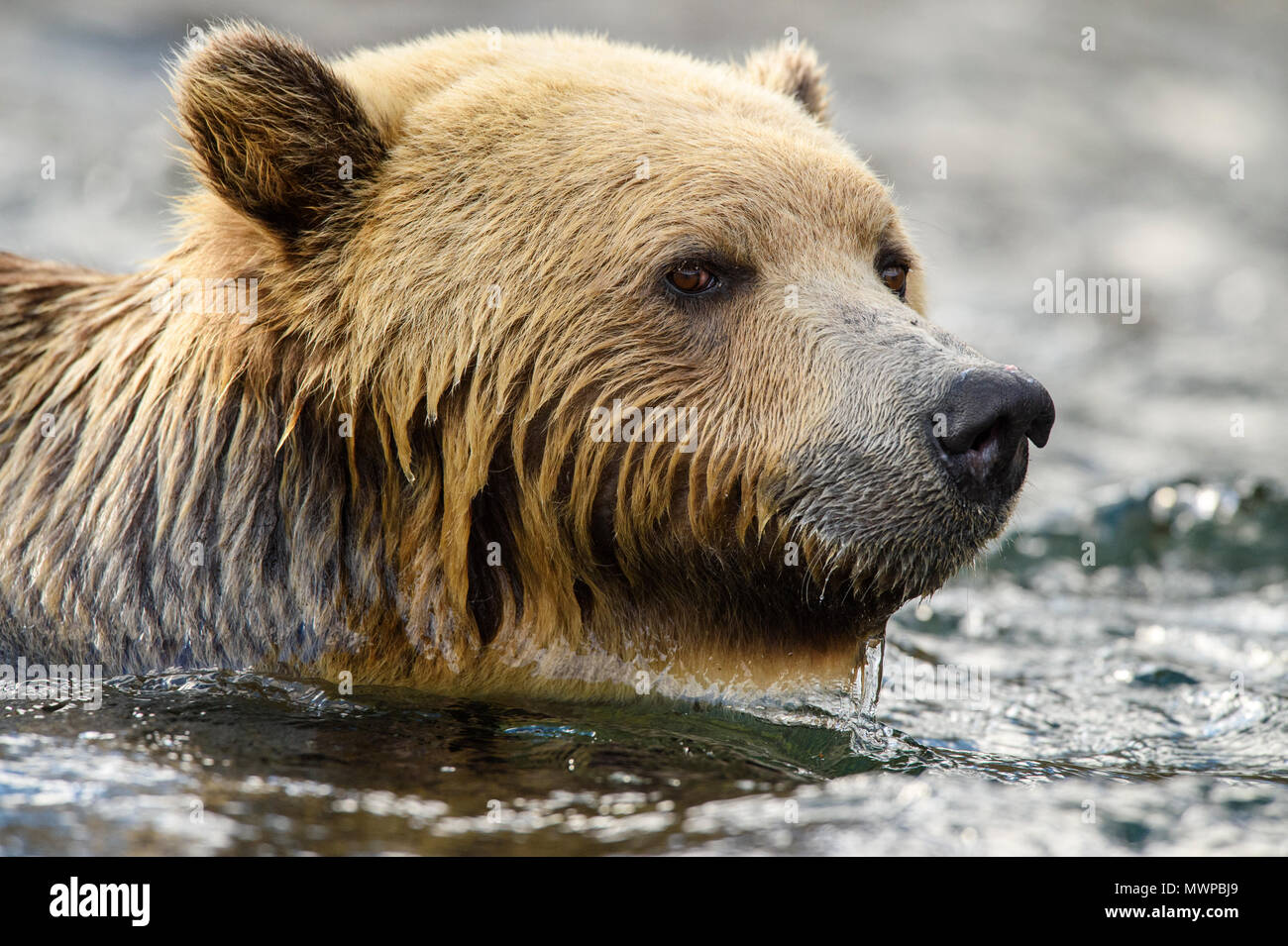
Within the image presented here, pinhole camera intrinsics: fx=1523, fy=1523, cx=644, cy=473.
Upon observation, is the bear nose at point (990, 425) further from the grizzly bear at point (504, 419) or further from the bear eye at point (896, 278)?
the bear eye at point (896, 278)

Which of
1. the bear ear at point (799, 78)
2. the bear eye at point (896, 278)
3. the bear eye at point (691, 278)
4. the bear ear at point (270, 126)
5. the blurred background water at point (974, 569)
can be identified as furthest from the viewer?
the bear ear at point (799, 78)

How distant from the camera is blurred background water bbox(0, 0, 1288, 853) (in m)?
4.66

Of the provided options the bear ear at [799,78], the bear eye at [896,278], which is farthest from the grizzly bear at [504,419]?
the bear ear at [799,78]

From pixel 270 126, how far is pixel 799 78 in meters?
2.66

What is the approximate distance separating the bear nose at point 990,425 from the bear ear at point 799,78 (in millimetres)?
2414

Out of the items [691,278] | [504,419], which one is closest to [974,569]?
[691,278]

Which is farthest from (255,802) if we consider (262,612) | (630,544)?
(630,544)

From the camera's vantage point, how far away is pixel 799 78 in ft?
22.6

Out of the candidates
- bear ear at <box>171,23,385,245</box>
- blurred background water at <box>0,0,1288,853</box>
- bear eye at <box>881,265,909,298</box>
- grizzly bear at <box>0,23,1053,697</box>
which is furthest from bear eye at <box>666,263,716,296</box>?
blurred background water at <box>0,0,1288,853</box>

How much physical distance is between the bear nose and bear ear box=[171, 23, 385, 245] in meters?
2.25

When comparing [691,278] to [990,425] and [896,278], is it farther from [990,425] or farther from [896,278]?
[990,425]

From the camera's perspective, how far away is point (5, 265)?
638cm

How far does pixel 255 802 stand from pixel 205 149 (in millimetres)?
2216

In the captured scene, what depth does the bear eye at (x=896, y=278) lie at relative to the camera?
19.3 ft
